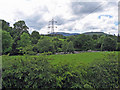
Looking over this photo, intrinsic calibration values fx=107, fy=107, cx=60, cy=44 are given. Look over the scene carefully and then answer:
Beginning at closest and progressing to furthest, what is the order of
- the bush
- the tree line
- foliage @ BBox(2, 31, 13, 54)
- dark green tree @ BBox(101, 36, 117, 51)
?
the bush → the tree line → foliage @ BBox(2, 31, 13, 54) → dark green tree @ BBox(101, 36, 117, 51)

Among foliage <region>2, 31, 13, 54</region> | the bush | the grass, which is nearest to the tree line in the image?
foliage <region>2, 31, 13, 54</region>

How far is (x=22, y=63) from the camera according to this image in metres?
3.78

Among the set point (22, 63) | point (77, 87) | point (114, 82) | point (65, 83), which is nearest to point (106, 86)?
point (114, 82)

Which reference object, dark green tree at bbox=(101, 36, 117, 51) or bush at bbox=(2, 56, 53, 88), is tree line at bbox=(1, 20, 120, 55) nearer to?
dark green tree at bbox=(101, 36, 117, 51)

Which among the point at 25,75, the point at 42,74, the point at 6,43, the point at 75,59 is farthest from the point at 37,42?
the point at 42,74

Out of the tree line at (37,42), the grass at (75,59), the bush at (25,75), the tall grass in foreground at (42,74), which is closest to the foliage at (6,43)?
the tree line at (37,42)

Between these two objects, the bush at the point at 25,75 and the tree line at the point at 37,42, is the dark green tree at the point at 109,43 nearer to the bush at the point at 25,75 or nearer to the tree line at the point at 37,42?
the tree line at the point at 37,42

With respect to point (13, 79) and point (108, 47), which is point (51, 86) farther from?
point (108, 47)

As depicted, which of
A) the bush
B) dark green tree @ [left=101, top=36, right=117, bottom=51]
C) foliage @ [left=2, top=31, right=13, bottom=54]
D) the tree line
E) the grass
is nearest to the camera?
the bush

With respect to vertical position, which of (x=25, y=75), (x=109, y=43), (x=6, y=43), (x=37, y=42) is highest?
(x=37, y=42)

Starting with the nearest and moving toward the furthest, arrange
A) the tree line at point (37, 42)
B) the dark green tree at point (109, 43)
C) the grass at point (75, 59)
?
the grass at point (75, 59)
the tree line at point (37, 42)
the dark green tree at point (109, 43)

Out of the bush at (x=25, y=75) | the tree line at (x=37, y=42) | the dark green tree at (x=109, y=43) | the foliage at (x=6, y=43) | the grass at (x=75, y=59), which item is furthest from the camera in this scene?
the dark green tree at (x=109, y=43)

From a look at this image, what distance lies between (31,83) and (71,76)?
55.6 inches

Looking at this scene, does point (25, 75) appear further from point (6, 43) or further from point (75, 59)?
point (6, 43)
